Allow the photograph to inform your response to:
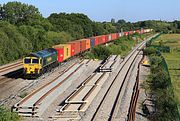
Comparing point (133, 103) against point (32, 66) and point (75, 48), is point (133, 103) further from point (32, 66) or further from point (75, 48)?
point (75, 48)

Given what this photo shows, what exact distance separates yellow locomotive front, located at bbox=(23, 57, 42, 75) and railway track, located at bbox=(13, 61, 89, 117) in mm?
1839

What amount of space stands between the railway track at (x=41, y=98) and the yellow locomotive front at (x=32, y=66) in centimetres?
184

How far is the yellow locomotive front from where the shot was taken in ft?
109

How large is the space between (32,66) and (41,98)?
900cm

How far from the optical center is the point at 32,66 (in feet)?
109

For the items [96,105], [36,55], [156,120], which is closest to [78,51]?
[36,55]

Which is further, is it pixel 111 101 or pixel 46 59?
pixel 46 59

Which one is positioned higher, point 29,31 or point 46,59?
point 29,31

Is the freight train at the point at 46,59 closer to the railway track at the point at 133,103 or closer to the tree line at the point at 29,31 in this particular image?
the tree line at the point at 29,31

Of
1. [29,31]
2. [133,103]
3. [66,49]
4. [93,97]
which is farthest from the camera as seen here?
[29,31]

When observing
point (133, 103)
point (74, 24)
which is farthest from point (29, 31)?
point (74, 24)

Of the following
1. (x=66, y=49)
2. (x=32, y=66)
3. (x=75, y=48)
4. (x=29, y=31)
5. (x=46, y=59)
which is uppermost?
(x=29, y=31)

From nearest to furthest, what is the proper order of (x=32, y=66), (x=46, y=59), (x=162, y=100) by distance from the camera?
1. (x=162, y=100)
2. (x=32, y=66)
3. (x=46, y=59)

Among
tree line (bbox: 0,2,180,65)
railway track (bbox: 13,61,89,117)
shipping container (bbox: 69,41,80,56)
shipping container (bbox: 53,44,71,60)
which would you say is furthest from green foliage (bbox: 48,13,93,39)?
railway track (bbox: 13,61,89,117)
